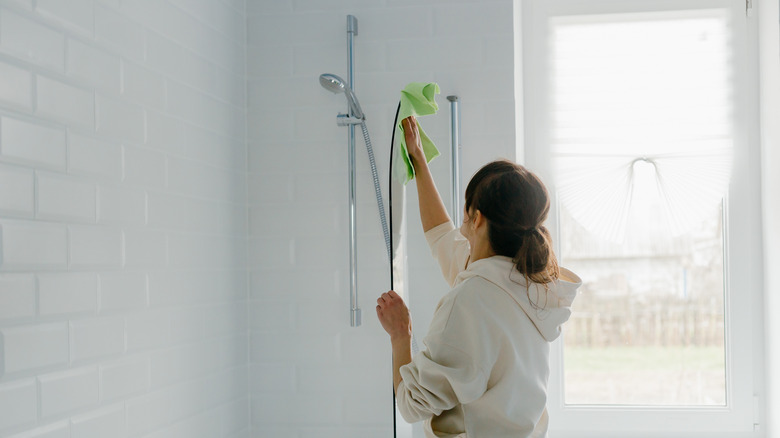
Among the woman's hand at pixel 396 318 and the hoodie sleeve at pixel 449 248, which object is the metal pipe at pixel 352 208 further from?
the woman's hand at pixel 396 318

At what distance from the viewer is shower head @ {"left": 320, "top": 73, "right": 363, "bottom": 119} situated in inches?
71.1

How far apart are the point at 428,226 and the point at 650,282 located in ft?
2.80

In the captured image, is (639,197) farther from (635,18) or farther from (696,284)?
(635,18)

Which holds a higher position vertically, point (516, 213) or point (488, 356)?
point (516, 213)

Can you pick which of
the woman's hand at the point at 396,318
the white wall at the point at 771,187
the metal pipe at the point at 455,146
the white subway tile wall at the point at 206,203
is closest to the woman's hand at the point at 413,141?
the white subway tile wall at the point at 206,203

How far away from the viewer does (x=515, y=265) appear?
136cm

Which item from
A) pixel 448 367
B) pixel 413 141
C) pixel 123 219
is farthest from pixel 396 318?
pixel 123 219

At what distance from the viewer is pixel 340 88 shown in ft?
6.04

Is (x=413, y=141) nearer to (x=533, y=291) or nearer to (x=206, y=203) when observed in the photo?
(x=533, y=291)

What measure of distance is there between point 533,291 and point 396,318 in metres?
0.27

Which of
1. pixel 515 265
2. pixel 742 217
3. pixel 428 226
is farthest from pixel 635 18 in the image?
pixel 515 265

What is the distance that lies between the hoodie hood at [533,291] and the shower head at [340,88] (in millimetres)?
664

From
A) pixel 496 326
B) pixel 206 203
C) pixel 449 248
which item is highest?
pixel 206 203

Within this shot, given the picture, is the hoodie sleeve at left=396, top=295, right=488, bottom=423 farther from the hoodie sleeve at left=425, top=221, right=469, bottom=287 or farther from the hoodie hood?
the hoodie sleeve at left=425, top=221, right=469, bottom=287
